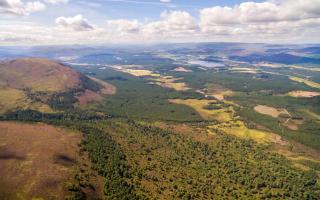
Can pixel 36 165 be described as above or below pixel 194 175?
above

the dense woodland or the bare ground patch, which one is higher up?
the bare ground patch

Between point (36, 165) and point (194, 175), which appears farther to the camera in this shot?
point (194, 175)

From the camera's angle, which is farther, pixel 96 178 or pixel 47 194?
pixel 96 178

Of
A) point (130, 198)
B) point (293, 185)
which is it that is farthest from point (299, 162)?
point (130, 198)

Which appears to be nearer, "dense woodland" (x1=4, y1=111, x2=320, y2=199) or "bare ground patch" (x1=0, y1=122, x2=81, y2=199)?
"bare ground patch" (x1=0, y1=122, x2=81, y2=199)

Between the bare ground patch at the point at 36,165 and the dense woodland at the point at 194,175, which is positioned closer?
the bare ground patch at the point at 36,165

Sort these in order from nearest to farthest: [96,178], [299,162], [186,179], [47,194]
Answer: [47,194]
[96,178]
[186,179]
[299,162]

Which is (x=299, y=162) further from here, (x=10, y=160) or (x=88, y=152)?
(x=10, y=160)

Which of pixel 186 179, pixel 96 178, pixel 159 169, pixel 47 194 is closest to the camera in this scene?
pixel 47 194

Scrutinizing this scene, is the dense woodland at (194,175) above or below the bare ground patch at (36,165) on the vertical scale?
below

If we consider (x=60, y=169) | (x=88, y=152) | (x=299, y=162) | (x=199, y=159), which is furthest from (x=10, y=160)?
(x=299, y=162)
